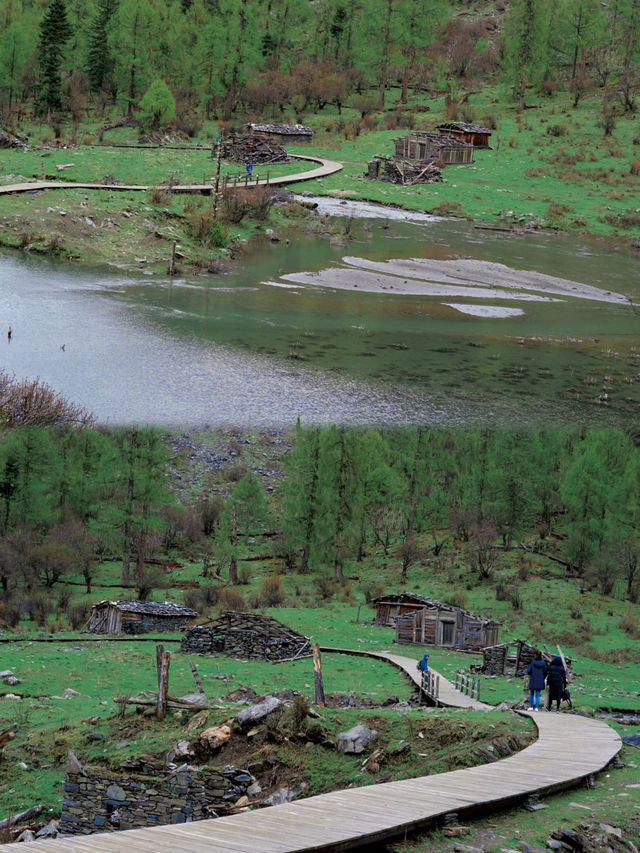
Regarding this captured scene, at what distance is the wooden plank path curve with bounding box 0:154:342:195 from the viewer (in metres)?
61.0

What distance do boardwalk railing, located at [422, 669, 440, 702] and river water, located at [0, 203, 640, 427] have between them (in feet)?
34.3

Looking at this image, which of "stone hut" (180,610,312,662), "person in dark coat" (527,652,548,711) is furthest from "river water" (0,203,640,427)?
"person in dark coat" (527,652,548,711)

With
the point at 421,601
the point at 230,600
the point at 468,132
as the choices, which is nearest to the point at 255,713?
the point at 421,601

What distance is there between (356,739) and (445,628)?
75.6 ft

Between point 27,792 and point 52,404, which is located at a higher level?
point 52,404

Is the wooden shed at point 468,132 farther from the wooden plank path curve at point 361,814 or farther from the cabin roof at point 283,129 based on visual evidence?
the wooden plank path curve at point 361,814

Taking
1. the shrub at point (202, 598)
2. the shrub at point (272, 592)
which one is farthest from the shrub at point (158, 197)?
the shrub at point (202, 598)

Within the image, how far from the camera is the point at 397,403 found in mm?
33531

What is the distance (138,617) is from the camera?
118ft

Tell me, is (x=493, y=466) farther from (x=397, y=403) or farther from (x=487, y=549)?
(x=397, y=403)

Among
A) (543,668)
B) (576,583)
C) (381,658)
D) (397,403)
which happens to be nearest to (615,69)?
(576,583)

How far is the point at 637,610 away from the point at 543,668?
2590 cm

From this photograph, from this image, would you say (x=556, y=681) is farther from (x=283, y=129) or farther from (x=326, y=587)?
(x=283, y=129)

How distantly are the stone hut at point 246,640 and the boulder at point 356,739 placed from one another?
42.5 ft
